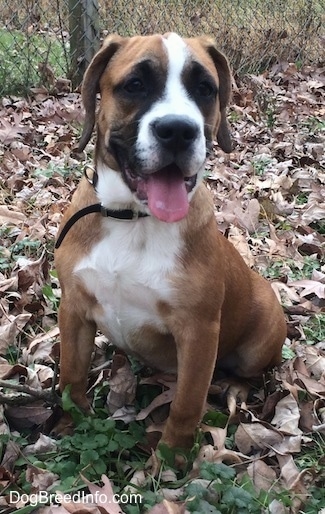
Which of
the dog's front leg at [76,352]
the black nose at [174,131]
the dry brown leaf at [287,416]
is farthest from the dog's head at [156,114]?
the dry brown leaf at [287,416]

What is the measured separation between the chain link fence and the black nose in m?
4.57

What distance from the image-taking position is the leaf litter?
253 centimetres

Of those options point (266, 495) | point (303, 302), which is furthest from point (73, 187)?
point (266, 495)

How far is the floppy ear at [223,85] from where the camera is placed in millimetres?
2713

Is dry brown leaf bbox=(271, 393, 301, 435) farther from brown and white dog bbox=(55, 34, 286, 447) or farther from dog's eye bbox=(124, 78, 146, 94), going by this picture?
dog's eye bbox=(124, 78, 146, 94)

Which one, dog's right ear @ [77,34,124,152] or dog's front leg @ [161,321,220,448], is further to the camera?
dog's right ear @ [77,34,124,152]

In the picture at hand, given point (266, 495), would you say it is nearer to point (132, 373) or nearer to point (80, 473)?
point (80, 473)

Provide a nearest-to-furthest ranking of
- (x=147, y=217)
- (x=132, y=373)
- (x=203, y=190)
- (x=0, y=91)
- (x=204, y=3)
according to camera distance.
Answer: (x=147, y=217) → (x=203, y=190) → (x=132, y=373) → (x=0, y=91) → (x=204, y=3)

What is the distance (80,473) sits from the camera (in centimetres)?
234

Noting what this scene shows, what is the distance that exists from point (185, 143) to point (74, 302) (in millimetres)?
807

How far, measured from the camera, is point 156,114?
7.42 feet

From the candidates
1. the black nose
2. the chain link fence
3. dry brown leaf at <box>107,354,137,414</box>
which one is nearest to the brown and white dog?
the black nose

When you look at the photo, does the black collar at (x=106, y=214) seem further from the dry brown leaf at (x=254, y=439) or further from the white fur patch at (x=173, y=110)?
the dry brown leaf at (x=254, y=439)

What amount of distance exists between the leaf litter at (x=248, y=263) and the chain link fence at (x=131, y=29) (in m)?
0.35
